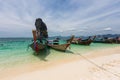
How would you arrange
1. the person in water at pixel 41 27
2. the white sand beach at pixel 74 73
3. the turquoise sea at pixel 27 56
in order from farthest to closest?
the person in water at pixel 41 27 < the turquoise sea at pixel 27 56 < the white sand beach at pixel 74 73

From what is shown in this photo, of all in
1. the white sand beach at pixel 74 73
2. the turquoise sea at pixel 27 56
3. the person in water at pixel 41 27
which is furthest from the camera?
the person in water at pixel 41 27

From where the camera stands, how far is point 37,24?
48812 millimetres

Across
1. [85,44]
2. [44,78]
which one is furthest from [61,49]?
[85,44]

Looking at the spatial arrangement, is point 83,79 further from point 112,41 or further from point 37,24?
point 37,24

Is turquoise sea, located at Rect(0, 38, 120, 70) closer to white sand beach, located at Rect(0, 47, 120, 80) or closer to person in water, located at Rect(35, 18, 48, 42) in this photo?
white sand beach, located at Rect(0, 47, 120, 80)

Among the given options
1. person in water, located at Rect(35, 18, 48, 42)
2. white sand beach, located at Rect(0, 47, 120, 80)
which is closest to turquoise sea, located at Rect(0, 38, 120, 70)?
white sand beach, located at Rect(0, 47, 120, 80)

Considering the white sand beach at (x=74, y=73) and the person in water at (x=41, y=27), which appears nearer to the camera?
the white sand beach at (x=74, y=73)

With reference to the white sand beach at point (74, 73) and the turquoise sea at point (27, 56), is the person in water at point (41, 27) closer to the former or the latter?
the turquoise sea at point (27, 56)

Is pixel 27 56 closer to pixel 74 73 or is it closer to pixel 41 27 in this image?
pixel 74 73

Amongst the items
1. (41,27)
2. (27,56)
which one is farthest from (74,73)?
(41,27)

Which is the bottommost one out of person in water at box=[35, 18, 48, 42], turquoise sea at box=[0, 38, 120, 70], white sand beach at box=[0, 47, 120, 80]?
turquoise sea at box=[0, 38, 120, 70]

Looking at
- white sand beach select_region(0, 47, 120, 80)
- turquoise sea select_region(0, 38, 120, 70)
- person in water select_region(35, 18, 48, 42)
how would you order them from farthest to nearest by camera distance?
person in water select_region(35, 18, 48, 42) → turquoise sea select_region(0, 38, 120, 70) → white sand beach select_region(0, 47, 120, 80)

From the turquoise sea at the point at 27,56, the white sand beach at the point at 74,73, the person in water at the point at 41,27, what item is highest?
the person in water at the point at 41,27

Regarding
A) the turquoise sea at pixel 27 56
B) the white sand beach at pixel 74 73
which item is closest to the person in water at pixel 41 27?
the turquoise sea at pixel 27 56
